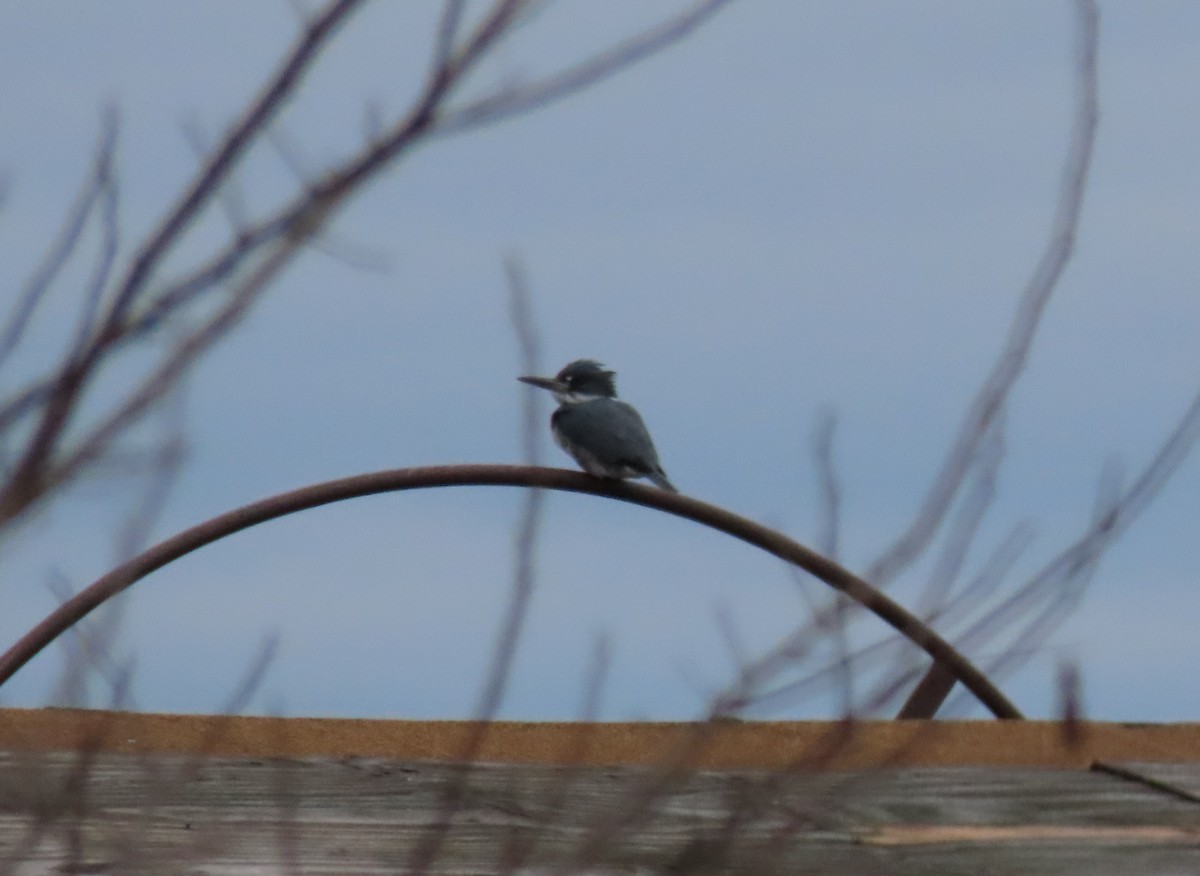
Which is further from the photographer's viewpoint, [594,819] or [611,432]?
[611,432]

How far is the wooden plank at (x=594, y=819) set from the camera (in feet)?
8.38

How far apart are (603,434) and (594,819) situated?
611cm

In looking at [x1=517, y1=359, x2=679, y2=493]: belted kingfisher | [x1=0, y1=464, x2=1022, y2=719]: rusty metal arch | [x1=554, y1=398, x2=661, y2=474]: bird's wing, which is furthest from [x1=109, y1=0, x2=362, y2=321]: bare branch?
[x1=554, y1=398, x2=661, y2=474]: bird's wing

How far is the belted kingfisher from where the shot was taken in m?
8.10

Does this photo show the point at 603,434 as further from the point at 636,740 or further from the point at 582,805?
the point at 582,805

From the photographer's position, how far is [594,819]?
219 centimetres

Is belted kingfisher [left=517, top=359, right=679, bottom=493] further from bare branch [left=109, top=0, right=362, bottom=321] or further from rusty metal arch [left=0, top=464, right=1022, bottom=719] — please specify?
bare branch [left=109, top=0, right=362, bottom=321]

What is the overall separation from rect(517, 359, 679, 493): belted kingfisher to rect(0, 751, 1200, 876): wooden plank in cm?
406

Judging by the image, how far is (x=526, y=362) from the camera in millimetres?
1882

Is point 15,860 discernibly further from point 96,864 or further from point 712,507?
point 712,507

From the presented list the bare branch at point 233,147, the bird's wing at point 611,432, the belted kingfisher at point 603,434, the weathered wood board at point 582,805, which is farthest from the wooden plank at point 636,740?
the bird's wing at point 611,432

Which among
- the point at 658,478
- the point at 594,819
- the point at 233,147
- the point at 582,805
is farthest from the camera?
the point at 658,478

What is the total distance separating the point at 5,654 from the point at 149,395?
9.33ft

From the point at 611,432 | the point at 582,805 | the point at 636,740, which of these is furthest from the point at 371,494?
the point at 611,432
